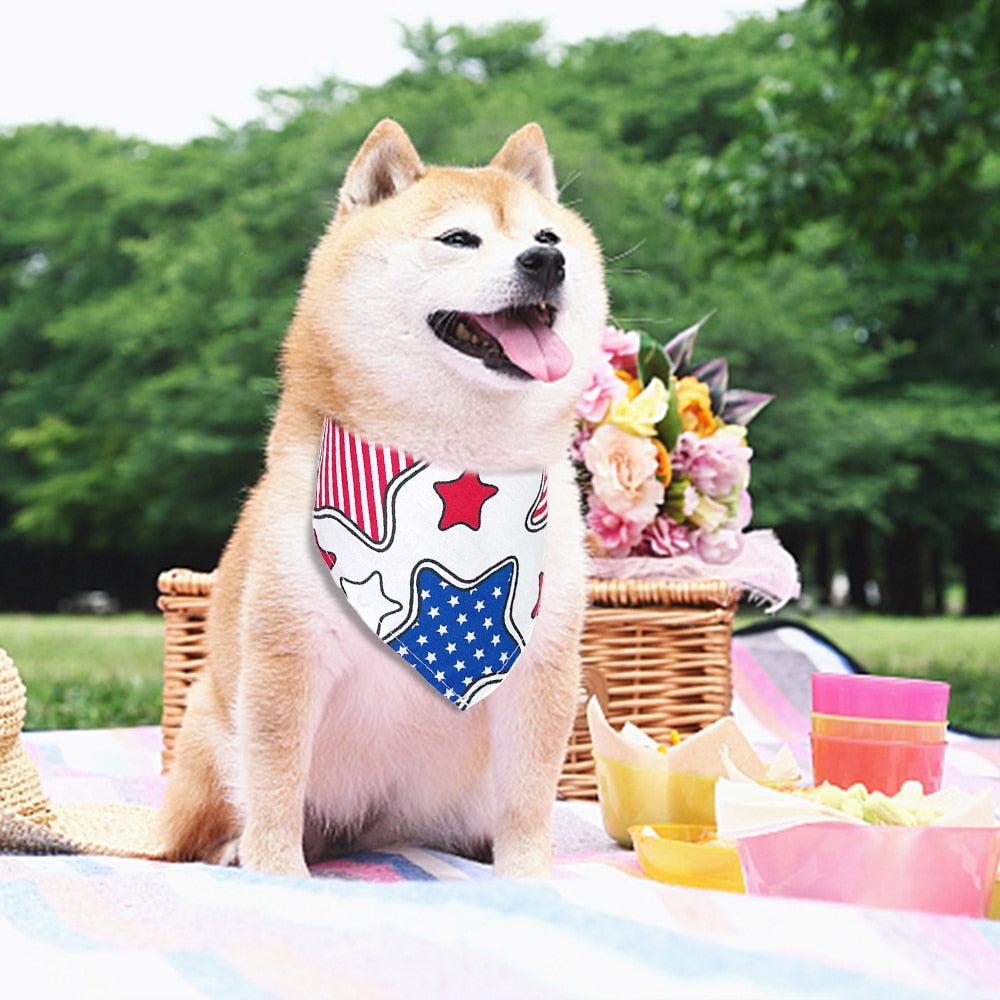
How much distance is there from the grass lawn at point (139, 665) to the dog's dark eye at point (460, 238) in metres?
2.32

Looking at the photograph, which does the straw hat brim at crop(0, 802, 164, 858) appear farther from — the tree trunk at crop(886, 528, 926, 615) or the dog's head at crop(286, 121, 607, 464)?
the tree trunk at crop(886, 528, 926, 615)

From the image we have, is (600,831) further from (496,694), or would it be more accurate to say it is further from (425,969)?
(425,969)

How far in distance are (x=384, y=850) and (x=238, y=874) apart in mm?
390

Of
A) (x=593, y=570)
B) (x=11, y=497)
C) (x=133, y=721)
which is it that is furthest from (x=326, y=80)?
(x=593, y=570)

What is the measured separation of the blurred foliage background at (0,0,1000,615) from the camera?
11969 mm

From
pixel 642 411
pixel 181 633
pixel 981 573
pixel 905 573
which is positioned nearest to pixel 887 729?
pixel 642 411

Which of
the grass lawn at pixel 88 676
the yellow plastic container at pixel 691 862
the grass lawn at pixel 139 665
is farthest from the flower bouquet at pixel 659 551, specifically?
the grass lawn at pixel 88 676

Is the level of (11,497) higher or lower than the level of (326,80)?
lower

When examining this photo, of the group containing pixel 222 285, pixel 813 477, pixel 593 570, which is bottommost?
pixel 593 570

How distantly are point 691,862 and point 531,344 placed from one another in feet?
2.02

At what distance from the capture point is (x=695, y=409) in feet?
7.60

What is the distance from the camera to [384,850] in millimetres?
1597

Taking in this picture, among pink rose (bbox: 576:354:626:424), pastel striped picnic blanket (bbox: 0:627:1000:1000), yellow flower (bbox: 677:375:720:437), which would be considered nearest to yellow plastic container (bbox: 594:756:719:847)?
pastel striped picnic blanket (bbox: 0:627:1000:1000)

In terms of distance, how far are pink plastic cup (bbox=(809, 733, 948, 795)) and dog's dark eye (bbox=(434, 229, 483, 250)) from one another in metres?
0.83
